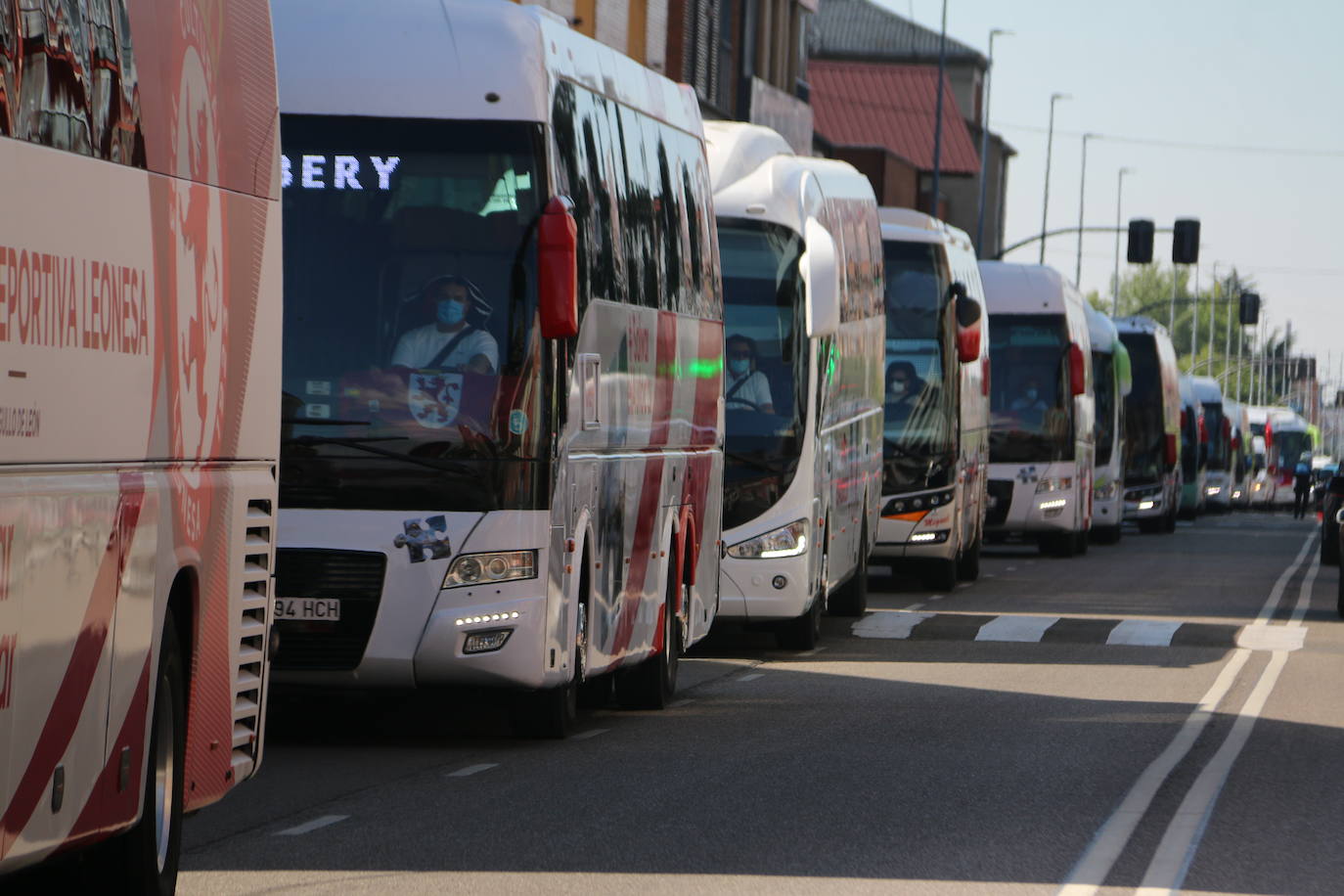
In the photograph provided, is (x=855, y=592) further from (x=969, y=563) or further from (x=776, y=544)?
(x=969, y=563)

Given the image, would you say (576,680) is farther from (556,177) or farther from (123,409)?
(123,409)

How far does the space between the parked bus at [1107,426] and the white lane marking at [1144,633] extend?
20.8 metres

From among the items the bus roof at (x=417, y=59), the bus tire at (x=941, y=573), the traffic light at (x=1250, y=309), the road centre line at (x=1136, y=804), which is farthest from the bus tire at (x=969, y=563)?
the traffic light at (x=1250, y=309)

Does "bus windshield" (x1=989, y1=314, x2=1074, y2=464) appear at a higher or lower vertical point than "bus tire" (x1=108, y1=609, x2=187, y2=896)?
higher

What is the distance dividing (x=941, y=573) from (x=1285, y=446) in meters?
87.3

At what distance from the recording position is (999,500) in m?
38.0

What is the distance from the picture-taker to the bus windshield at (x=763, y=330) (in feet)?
66.0

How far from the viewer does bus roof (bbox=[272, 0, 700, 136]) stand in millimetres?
13039

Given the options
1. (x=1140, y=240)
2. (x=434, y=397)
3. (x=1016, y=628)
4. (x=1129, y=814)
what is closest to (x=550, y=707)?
(x=434, y=397)

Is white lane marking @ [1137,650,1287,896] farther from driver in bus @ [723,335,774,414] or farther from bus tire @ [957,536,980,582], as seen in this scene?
bus tire @ [957,536,980,582]

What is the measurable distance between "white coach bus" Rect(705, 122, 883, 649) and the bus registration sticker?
694 cm

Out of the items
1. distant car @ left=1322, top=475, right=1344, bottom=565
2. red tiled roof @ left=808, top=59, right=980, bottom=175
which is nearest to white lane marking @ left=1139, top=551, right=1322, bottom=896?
distant car @ left=1322, top=475, right=1344, bottom=565

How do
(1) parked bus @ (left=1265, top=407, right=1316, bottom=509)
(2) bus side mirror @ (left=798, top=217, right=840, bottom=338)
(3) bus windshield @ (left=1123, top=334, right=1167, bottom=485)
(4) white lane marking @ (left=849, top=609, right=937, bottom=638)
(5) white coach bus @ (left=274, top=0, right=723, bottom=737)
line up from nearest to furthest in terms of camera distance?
1. (5) white coach bus @ (left=274, top=0, right=723, bottom=737)
2. (2) bus side mirror @ (left=798, top=217, right=840, bottom=338)
3. (4) white lane marking @ (left=849, top=609, right=937, bottom=638)
4. (3) bus windshield @ (left=1123, top=334, right=1167, bottom=485)
5. (1) parked bus @ (left=1265, top=407, right=1316, bottom=509)

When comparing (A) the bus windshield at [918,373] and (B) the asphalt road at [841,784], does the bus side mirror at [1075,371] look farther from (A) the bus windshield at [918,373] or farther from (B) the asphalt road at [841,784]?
(B) the asphalt road at [841,784]
